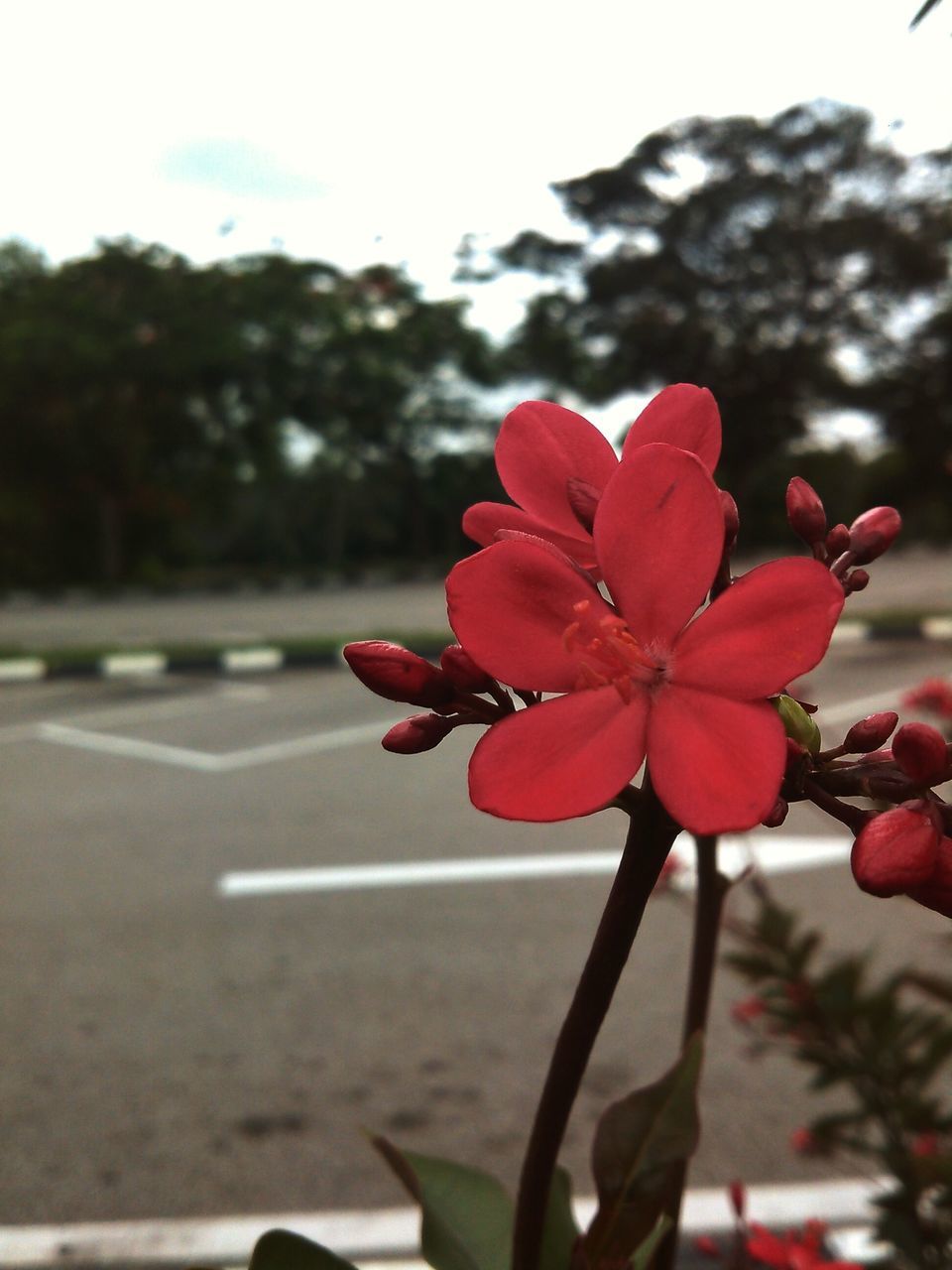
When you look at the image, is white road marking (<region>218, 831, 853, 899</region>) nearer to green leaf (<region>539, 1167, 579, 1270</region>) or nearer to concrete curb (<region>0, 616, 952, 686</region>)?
green leaf (<region>539, 1167, 579, 1270</region>)

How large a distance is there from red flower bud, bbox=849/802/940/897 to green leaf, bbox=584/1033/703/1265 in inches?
5.3

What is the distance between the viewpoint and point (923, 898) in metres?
0.30

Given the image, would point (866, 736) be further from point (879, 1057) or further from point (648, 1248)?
point (879, 1057)

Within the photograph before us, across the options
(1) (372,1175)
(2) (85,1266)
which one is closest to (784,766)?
(2) (85,1266)

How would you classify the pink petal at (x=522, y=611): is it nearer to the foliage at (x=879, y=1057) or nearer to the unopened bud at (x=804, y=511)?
the unopened bud at (x=804, y=511)

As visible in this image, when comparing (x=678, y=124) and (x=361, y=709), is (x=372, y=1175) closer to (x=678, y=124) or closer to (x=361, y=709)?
(x=678, y=124)

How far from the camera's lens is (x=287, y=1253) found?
35 cm

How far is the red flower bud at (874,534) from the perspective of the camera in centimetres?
40

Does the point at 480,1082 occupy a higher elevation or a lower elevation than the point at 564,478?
lower

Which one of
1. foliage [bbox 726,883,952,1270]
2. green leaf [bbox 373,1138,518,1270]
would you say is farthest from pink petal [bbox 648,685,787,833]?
foliage [bbox 726,883,952,1270]

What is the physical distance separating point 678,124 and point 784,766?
732mm

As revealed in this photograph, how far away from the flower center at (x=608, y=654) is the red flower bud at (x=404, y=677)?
0.06m

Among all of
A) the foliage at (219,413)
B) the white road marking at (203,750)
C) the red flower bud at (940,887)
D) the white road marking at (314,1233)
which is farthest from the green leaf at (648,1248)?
the white road marking at (203,750)

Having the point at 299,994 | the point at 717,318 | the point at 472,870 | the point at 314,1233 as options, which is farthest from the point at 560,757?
the point at 472,870
